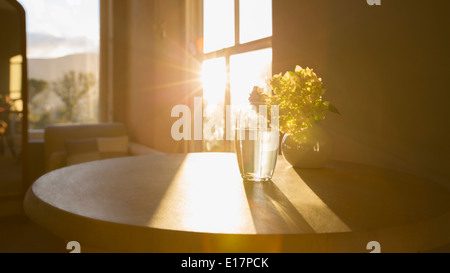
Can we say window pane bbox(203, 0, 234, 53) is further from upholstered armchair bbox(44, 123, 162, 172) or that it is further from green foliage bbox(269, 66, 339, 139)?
green foliage bbox(269, 66, 339, 139)

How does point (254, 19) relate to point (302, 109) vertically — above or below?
above

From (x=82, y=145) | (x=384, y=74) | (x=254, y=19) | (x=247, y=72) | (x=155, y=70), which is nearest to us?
(x=384, y=74)

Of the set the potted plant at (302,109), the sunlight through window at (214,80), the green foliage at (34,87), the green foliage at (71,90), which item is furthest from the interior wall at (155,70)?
the potted plant at (302,109)

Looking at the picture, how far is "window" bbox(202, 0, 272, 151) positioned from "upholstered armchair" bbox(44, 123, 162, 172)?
77 cm

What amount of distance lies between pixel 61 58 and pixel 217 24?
3024 mm

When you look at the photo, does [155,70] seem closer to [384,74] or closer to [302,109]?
[384,74]

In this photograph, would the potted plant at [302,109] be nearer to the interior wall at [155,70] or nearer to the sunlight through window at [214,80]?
the sunlight through window at [214,80]

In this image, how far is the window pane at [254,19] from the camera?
94.1 inches

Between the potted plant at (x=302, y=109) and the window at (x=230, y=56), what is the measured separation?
48.6 inches

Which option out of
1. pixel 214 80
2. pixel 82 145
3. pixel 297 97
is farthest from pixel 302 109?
pixel 82 145

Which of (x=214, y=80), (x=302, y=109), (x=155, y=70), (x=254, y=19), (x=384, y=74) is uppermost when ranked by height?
(x=254, y=19)

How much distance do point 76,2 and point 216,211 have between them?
5.19 m

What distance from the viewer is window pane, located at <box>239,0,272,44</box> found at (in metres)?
2.39

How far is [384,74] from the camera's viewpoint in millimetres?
1417
